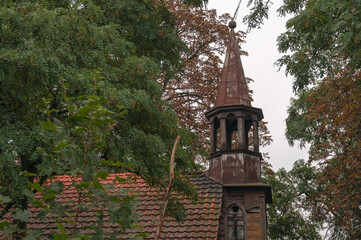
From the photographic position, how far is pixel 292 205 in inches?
901

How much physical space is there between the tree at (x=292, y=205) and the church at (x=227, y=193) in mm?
8985

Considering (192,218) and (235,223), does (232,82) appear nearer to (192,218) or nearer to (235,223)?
(235,223)

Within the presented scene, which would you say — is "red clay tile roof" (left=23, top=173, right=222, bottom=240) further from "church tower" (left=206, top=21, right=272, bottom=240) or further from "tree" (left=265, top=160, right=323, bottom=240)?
"tree" (left=265, top=160, right=323, bottom=240)

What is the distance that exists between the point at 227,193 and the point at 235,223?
0.93m

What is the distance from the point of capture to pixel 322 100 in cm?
1396

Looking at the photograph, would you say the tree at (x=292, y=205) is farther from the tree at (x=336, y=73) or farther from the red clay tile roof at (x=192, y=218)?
the red clay tile roof at (x=192, y=218)

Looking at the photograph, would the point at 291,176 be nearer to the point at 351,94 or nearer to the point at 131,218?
the point at 351,94

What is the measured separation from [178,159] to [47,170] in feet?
19.7

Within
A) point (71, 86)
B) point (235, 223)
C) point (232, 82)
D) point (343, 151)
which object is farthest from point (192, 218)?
point (71, 86)

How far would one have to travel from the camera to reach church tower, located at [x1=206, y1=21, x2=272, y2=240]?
12297 millimetres

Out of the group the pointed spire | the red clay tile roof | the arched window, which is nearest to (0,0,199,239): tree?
the red clay tile roof

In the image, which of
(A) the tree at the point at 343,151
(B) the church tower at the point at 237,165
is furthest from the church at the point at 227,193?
(A) the tree at the point at 343,151

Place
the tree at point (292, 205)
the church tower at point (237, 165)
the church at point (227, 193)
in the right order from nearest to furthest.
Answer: the church at point (227, 193) < the church tower at point (237, 165) < the tree at point (292, 205)

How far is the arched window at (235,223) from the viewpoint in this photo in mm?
12195
